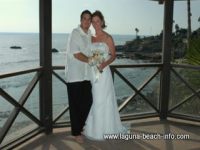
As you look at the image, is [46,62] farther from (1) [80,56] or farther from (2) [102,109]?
(2) [102,109]

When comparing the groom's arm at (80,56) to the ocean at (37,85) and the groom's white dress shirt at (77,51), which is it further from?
the ocean at (37,85)

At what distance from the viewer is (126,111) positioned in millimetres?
5367

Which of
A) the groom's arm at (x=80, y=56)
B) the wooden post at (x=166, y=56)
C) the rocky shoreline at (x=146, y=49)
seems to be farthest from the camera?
the rocky shoreline at (x=146, y=49)

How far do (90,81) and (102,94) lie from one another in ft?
0.75

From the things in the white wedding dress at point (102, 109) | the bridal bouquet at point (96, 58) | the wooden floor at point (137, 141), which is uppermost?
the bridal bouquet at point (96, 58)

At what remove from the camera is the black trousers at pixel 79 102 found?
410 centimetres

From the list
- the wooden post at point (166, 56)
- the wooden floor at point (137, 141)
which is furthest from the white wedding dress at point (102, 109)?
the wooden post at point (166, 56)

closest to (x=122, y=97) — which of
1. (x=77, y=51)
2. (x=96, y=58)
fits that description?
(x=96, y=58)

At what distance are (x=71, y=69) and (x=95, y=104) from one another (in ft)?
1.91

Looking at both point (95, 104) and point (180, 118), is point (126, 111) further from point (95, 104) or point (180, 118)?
point (95, 104)

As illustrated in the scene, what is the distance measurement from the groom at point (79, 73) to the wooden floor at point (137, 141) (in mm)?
216

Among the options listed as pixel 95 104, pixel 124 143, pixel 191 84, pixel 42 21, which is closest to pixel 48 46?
pixel 42 21

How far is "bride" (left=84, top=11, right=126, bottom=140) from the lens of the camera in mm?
4137

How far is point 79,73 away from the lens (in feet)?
13.2
